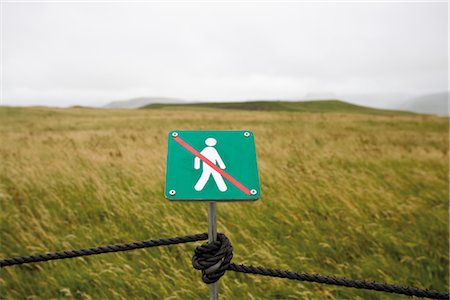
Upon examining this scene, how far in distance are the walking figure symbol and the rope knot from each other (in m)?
0.23

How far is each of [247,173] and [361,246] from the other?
2.52 metres

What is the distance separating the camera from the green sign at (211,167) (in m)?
1.31

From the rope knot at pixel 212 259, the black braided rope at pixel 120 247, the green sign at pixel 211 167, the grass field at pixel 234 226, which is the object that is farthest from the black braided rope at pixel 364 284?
the grass field at pixel 234 226

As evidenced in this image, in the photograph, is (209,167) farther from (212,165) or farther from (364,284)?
(364,284)

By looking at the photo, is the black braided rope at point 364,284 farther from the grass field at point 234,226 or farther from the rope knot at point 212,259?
the grass field at point 234,226

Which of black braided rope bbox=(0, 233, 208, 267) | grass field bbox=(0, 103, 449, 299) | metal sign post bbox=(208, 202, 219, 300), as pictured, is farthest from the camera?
grass field bbox=(0, 103, 449, 299)

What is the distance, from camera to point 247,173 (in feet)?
4.48

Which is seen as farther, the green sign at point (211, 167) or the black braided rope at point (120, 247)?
the black braided rope at point (120, 247)

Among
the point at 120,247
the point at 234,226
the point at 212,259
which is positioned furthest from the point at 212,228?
the point at 234,226

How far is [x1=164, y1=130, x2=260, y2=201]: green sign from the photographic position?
4.29 ft

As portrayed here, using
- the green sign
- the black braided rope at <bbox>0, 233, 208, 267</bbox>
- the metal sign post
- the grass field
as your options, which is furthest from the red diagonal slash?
the grass field

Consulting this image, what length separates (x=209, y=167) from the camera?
4.51ft

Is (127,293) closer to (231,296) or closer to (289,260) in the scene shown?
(231,296)

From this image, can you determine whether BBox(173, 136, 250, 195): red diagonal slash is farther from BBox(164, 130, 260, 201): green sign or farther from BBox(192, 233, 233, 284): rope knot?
BBox(192, 233, 233, 284): rope knot
